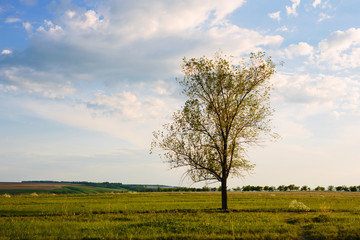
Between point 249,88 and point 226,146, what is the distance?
7567mm

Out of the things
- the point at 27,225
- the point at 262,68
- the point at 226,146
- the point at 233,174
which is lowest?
the point at 27,225

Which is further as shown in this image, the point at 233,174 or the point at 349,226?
the point at 233,174

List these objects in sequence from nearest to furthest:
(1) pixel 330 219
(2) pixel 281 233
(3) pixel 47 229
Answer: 1. (2) pixel 281 233
2. (3) pixel 47 229
3. (1) pixel 330 219

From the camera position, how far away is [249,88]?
34.2m

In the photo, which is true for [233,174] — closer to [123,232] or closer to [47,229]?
[123,232]

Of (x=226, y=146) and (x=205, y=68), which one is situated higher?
(x=205, y=68)

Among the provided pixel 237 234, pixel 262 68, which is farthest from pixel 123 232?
pixel 262 68

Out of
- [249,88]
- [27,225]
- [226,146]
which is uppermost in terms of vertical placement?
[249,88]

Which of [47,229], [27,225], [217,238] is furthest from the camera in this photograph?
[27,225]

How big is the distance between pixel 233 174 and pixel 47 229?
21279 millimetres

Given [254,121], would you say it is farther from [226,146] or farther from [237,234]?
[237,234]

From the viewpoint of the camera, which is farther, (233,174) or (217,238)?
(233,174)

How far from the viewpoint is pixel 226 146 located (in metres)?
33.4

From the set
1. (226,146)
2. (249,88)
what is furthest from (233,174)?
(249,88)
